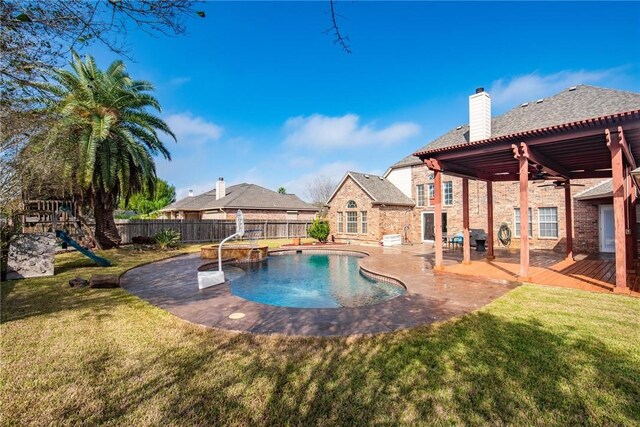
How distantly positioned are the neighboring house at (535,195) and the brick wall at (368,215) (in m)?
0.37

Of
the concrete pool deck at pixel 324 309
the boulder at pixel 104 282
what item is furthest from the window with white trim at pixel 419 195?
the boulder at pixel 104 282

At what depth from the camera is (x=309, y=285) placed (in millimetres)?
9734

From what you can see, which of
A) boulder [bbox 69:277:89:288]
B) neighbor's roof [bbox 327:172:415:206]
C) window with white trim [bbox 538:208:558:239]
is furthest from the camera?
neighbor's roof [bbox 327:172:415:206]

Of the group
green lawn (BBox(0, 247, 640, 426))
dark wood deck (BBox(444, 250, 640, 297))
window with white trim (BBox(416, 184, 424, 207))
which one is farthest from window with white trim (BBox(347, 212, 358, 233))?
green lawn (BBox(0, 247, 640, 426))

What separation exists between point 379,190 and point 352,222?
3.00 metres

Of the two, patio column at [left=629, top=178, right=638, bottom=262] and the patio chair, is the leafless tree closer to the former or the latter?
the patio chair

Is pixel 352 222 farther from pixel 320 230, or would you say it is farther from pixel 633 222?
pixel 633 222

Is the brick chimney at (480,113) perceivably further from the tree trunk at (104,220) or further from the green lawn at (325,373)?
the tree trunk at (104,220)

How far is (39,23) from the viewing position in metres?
3.65

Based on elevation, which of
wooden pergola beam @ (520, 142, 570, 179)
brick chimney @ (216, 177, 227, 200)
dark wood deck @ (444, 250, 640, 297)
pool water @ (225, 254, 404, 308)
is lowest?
pool water @ (225, 254, 404, 308)

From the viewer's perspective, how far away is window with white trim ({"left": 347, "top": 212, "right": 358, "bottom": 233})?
2152cm

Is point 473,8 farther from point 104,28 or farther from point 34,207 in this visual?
point 34,207

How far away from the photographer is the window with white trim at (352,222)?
2152cm

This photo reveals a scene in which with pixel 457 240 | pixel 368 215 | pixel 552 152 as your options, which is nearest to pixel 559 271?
pixel 552 152
